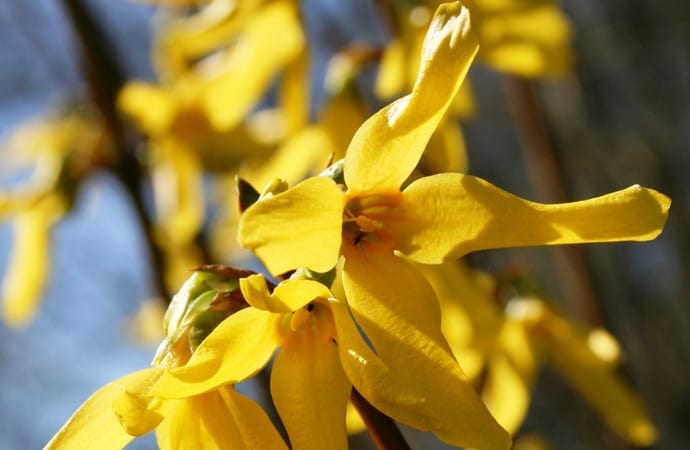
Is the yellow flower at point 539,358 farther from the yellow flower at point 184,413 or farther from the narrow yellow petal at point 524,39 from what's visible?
the yellow flower at point 184,413

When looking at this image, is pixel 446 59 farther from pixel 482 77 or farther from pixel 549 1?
pixel 482 77

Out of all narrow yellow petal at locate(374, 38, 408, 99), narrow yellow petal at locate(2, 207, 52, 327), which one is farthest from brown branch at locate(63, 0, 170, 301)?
narrow yellow petal at locate(374, 38, 408, 99)

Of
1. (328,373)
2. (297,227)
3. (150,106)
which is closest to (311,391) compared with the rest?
(328,373)

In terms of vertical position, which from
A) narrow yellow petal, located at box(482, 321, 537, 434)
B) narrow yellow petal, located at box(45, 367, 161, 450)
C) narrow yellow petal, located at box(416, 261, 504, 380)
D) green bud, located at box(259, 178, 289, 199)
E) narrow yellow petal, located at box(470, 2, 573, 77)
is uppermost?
green bud, located at box(259, 178, 289, 199)

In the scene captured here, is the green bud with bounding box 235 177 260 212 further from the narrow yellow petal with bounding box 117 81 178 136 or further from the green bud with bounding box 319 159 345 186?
the narrow yellow petal with bounding box 117 81 178 136

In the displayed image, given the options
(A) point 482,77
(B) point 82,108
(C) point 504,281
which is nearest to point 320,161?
(C) point 504,281

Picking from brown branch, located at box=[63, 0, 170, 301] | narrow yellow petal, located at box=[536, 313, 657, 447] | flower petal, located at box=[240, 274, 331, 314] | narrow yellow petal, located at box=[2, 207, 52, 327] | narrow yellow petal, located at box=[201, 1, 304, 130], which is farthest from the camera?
narrow yellow petal, located at box=[2, 207, 52, 327]

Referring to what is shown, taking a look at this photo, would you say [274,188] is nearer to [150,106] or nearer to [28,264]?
[150,106]
